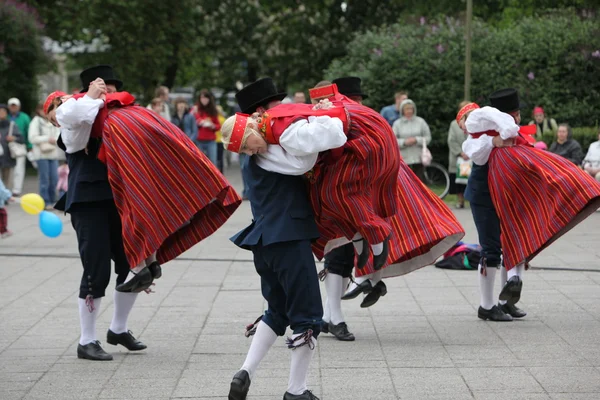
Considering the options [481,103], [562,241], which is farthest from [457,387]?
[481,103]

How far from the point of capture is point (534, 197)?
25.0 feet

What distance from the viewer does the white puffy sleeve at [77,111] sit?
6211 millimetres

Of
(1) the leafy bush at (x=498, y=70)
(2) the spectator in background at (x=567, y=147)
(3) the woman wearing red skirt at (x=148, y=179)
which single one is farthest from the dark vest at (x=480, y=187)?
(1) the leafy bush at (x=498, y=70)

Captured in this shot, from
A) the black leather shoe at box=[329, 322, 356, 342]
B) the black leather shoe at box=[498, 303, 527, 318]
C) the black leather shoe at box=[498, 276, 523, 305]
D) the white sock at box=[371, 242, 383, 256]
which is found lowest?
the black leather shoe at box=[498, 303, 527, 318]

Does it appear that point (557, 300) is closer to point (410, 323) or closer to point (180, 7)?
point (410, 323)

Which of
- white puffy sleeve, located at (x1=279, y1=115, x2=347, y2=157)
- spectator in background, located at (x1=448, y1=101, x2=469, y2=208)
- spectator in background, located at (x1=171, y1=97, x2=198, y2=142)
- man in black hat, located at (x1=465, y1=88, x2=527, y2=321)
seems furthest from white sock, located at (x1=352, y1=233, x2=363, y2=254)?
spectator in background, located at (x1=171, y1=97, x2=198, y2=142)

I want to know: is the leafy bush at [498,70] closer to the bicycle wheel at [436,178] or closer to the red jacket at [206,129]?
the bicycle wheel at [436,178]

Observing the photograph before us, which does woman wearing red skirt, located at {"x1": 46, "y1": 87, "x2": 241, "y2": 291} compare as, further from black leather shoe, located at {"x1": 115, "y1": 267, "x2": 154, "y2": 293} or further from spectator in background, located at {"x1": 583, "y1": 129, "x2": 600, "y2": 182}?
spectator in background, located at {"x1": 583, "y1": 129, "x2": 600, "y2": 182}

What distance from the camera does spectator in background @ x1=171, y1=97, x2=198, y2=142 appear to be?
18.1m

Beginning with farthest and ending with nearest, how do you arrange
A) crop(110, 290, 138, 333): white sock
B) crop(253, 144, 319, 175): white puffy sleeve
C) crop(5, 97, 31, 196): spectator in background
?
crop(5, 97, 31, 196): spectator in background
crop(110, 290, 138, 333): white sock
crop(253, 144, 319, 175): white puffy sleeve

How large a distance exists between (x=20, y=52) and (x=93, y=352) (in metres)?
19.5

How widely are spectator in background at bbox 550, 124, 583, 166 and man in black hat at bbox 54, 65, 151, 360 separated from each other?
1096 centimetres

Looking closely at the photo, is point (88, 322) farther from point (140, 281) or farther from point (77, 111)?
point (77, 111)

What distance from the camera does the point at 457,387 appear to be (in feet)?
18.8
